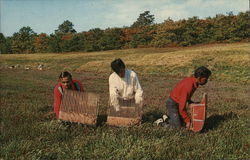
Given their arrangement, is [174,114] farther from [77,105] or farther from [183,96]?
[77,105]

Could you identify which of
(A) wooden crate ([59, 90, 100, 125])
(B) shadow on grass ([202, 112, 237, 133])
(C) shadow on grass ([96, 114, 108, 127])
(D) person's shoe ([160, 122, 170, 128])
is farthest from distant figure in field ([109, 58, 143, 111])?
(B) shadow on grass ([202, 112, 237, 133])

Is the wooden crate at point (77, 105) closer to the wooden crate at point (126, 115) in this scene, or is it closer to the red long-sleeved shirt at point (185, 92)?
the wooden crate at point (126, 115)

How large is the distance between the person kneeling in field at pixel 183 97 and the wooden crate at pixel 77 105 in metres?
1.75

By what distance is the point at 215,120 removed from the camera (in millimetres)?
7301

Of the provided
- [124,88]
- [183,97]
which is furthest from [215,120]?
[124,88]

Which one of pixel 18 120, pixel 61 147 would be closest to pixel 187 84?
pixel 61 147

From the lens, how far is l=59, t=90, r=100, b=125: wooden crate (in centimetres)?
670

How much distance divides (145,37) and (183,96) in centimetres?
7697

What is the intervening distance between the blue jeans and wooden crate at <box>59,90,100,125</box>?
5.69 feet

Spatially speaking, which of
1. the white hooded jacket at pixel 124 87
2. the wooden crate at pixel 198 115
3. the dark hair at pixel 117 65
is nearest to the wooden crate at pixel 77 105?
the white hooded jacket at pixel 124 87

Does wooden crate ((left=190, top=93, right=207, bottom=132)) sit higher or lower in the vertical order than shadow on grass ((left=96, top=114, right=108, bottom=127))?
higher

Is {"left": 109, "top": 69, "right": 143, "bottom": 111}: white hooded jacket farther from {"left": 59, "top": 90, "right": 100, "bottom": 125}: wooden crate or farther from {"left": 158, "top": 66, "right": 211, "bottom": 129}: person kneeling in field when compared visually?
{"left": 158, "top": 66, "right": 211, "bottom": 129}: person kneeling in field

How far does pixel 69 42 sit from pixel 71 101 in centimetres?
8346

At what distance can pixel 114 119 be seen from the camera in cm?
672
